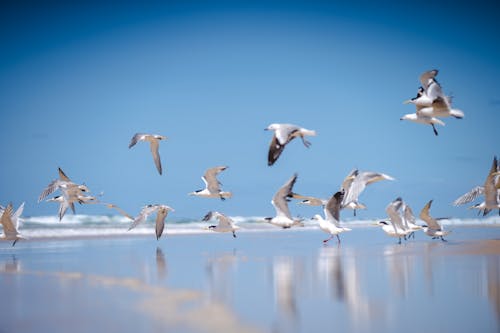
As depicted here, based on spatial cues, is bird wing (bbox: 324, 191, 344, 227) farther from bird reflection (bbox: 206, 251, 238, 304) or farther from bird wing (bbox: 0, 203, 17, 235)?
bird wing (bbox: 0, 203, 17, 235)

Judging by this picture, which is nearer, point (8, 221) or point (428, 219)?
point (8, 221)

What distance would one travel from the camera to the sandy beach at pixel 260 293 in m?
7.64

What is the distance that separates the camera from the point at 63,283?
12.0 meters

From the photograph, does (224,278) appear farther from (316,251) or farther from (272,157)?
(316,251)

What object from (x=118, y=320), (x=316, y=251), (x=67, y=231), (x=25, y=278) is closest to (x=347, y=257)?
(x=316, y=251)

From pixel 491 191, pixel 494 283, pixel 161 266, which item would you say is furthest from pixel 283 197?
pixel 491 191

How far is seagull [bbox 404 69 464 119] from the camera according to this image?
14.3 meters

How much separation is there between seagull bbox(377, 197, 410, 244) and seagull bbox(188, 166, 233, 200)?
4.89 metres

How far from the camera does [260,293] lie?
9.92m

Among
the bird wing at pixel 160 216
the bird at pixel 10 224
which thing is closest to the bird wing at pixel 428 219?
the bird wing at pixel 160 216

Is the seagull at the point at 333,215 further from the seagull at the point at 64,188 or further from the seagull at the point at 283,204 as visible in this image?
the seagull at the point at 64,188

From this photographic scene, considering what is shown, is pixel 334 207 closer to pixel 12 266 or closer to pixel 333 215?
pixel 333 215

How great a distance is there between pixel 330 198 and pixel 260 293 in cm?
750

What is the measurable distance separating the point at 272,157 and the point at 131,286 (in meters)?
5.16
